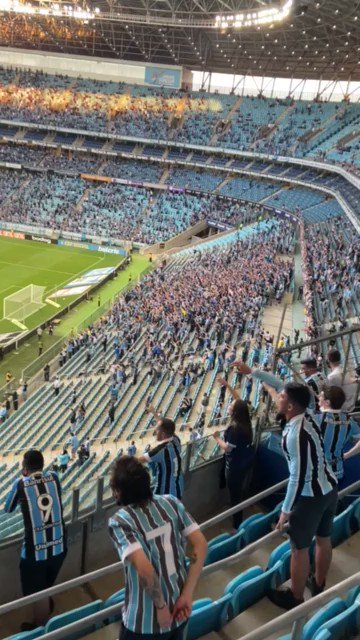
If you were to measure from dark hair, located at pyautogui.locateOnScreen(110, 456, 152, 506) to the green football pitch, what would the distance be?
26143 millimetres

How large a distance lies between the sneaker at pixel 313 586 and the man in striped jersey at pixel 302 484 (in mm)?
297

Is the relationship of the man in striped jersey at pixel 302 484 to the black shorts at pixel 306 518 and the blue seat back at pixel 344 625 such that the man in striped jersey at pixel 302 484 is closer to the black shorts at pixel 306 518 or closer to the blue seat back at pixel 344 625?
the black shorts at pixel 306 518

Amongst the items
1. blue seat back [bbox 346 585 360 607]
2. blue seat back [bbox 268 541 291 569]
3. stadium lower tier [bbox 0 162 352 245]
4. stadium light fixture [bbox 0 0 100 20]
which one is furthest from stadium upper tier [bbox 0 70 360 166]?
blue seat back [bbox 346 585 360 607]

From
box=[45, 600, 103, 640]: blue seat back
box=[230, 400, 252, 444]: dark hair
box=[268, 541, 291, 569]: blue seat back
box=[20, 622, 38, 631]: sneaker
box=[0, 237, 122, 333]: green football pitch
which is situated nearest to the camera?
box=[45, 600, 103, 640]: blue seat back

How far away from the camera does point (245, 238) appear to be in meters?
35.7

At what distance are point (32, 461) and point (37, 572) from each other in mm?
834

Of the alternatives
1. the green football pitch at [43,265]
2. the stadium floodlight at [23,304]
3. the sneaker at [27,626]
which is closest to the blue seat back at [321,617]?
the sneaker at [27,626]

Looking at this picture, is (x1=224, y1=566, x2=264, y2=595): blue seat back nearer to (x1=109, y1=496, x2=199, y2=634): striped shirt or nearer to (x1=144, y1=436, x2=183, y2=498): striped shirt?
(x1=144, y1=436, x2=183, y2=498): striped shirt

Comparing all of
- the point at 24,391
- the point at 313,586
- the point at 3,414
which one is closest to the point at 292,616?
the point at 313,586

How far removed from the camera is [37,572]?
4.10 m

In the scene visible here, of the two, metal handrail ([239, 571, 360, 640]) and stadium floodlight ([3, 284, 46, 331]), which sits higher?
stadium floodlight ([3, 284, 46, 331])

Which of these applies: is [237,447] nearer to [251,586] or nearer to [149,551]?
[251,586]

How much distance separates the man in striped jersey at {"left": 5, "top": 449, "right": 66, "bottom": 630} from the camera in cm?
398

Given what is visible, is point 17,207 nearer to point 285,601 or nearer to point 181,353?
point 181,353
